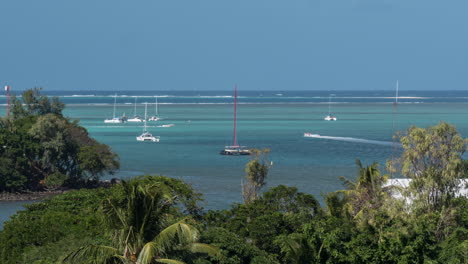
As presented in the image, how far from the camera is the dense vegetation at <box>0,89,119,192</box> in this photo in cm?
5588

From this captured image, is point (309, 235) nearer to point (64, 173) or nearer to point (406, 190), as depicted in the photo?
point (406, 190)

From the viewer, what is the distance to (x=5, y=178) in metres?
54.9

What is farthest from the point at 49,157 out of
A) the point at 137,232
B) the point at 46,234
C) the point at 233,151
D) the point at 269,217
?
the point at 137,232

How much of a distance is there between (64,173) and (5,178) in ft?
16.6

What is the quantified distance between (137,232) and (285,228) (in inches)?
417

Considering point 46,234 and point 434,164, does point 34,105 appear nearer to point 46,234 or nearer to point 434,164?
point 46,234

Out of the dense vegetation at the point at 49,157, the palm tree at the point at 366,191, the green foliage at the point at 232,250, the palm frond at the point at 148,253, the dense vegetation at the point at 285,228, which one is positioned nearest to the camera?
the palm frond at the point at 148,253

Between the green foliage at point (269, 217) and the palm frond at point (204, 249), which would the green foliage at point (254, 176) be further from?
the palm frond at point (204, 249)

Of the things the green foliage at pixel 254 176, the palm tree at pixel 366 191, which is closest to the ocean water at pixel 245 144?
the green foliage at pixel 254 176

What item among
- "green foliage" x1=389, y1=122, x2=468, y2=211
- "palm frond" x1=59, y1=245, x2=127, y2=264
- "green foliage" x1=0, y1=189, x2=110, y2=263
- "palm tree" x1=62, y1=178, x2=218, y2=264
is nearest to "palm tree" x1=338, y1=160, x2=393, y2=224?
"green foliage" x1=389, y1=122, x2=468, y2=211

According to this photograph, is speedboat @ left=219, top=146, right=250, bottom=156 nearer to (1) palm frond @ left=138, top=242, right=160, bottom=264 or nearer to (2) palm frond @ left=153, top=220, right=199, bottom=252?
(2) palm frond @ left=153, top=220, right=199, bottom=252

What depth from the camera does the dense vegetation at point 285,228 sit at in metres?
15.7

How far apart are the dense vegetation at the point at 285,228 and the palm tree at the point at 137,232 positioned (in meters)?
0.02

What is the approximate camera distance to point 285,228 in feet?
83.6
